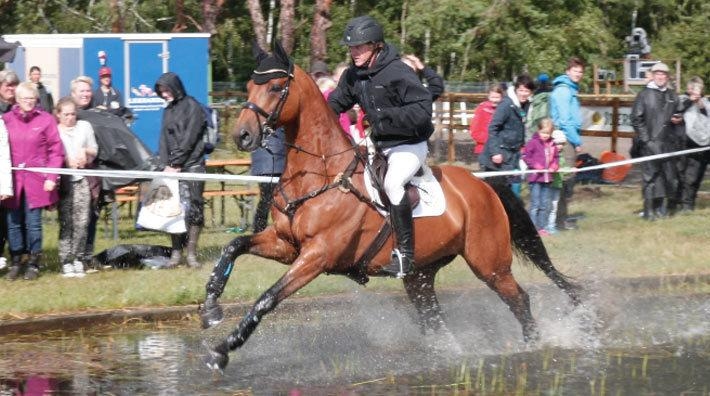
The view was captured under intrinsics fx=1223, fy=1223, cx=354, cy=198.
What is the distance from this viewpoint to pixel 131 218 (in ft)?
54.6

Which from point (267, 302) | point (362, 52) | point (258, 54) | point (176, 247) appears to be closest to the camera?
point (267, 302)

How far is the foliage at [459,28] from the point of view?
34.1m

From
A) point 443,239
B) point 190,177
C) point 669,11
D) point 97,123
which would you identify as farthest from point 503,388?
point 669,11

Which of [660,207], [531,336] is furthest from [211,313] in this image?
[660,207]

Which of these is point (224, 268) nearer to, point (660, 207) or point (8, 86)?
point (8, 86)

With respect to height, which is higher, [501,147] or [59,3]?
[59,3]

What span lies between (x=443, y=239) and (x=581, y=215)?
8295 mm

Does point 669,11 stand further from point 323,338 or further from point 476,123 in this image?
point 323,338

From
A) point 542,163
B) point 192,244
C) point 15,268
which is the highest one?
point 542,163

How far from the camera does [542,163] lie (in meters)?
14.8

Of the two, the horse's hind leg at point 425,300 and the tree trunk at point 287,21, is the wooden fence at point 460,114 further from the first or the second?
the horse's hind leg at point 425,300

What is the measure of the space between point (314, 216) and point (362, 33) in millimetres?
1286

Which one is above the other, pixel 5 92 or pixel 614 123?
pixel 5 92

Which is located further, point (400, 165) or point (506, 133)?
point (506, 133)
